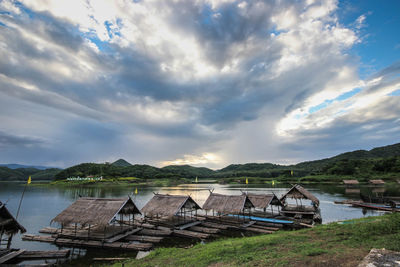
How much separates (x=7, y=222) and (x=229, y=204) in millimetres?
19432

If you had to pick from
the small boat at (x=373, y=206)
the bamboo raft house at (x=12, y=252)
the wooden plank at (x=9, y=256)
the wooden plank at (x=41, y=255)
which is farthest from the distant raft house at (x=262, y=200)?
the wooden plank at (x=9, y=256)

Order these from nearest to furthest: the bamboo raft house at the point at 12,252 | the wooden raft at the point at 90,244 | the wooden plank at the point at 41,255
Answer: the bamboo raft house at the point at 12,252
the wooden plank at the point at 41,255
the wooden raft at the point at 90,244

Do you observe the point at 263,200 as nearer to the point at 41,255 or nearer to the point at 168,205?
the point at 168,205

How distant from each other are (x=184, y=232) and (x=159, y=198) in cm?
603

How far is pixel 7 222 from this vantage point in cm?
1340

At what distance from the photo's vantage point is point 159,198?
957 inches

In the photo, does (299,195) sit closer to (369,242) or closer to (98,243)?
(369,242)

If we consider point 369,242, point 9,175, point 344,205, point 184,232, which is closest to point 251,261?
point 369,242

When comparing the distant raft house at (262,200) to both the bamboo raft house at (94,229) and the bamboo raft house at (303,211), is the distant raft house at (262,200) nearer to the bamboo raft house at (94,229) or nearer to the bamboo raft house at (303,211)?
the bamboo raft house at (303,211)

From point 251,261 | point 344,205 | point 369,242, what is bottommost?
point 344,205

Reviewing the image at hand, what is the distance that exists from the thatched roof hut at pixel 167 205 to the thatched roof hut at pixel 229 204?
2.37m

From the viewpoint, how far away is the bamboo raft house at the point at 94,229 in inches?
661

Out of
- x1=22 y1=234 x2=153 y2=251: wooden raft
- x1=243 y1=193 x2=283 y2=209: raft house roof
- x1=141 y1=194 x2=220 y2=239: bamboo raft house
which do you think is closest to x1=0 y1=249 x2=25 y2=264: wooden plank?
x1=22 y1=234 x2=153 y2=251: wooden raft

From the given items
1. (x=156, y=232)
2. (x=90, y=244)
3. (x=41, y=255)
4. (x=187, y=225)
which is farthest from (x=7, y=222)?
(x=187, y=225)
